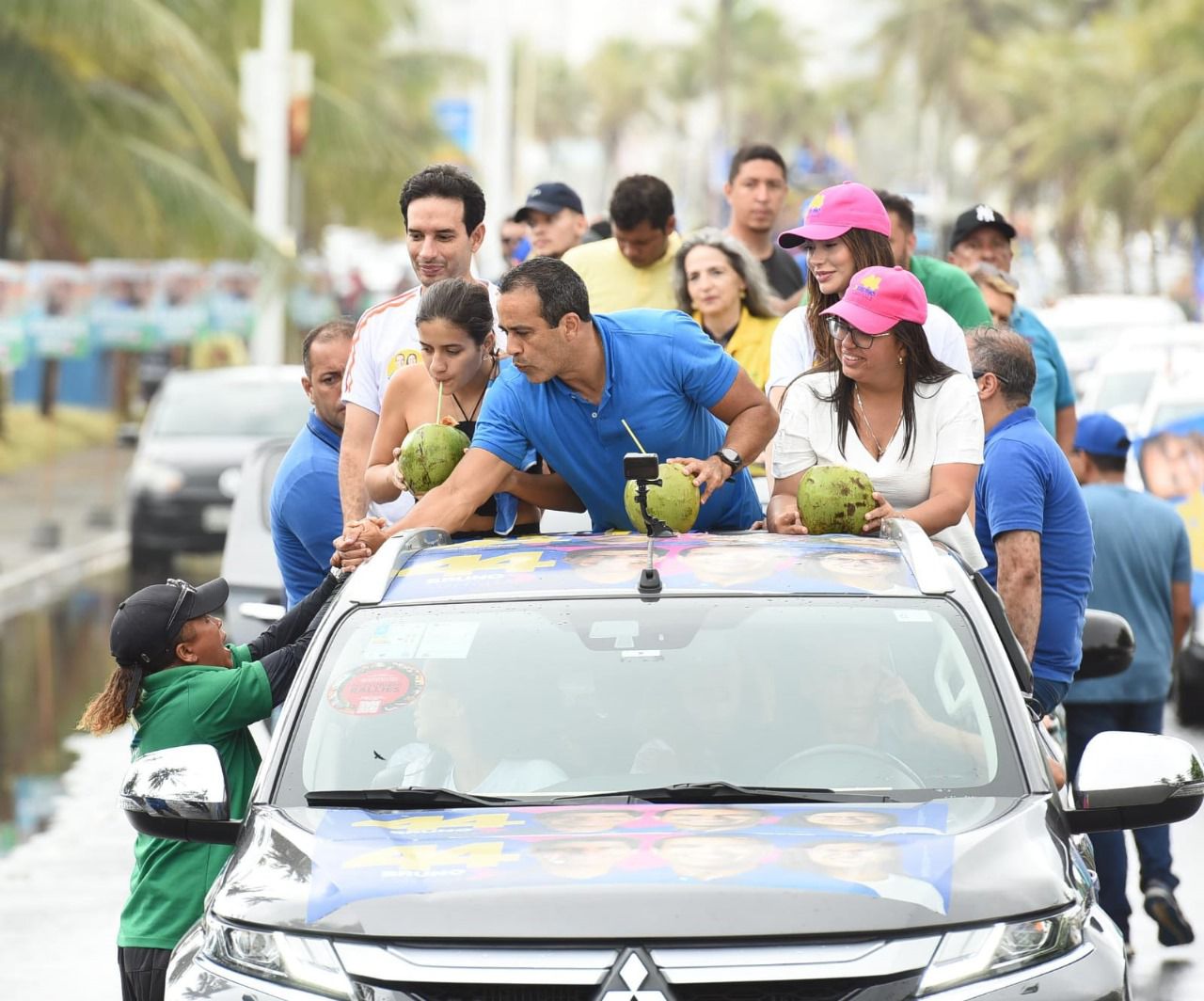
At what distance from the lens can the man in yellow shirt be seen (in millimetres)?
9086

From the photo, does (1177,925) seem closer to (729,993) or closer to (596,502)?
(596,502)

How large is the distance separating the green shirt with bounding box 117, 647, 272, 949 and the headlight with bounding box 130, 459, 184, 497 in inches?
566

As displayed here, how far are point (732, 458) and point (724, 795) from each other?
1793 mm

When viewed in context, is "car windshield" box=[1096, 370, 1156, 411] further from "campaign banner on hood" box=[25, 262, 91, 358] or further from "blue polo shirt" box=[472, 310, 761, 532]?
"campaign banner on hood" box=[25, 262, 91, 358]

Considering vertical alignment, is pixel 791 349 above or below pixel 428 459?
above

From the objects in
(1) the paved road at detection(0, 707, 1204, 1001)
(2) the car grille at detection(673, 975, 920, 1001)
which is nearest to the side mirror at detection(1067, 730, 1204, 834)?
(2) the car grille at detection(673, 975, 920, 1001)

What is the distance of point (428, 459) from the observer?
6.31 meters

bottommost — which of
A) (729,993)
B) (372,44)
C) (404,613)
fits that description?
(729,993)

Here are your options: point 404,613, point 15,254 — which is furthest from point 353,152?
point 404,613

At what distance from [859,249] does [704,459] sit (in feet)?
3.06

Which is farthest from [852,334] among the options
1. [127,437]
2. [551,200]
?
[127,437]

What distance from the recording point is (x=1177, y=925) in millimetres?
8133

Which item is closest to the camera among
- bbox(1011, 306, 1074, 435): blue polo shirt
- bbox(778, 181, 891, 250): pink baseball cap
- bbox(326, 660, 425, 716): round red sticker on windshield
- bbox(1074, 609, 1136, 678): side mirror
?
bbox(326, 660, 425, 716): round red sticker on windshield

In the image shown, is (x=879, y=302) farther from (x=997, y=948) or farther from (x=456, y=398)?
(x=997, y=948)
